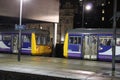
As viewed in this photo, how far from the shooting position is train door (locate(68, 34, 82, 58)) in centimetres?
2588

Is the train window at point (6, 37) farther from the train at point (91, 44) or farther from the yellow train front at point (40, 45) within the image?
the train at point (91, 44)

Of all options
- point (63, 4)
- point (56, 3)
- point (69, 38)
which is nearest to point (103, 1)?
point (63, 4)

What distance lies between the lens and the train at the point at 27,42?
29.8 meters

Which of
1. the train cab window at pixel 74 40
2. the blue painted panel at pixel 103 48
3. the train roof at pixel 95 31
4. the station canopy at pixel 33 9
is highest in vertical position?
the station canopy at pixel 33 9

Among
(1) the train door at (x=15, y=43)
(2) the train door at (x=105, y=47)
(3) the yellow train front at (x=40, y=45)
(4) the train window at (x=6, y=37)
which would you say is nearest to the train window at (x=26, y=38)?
(3) the yellow train front at (x=40, y=45)

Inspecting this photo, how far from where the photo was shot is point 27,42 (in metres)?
30.1

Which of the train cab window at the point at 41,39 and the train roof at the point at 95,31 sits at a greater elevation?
the train roof at the point at 95,31

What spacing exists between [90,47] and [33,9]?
26.9 feet

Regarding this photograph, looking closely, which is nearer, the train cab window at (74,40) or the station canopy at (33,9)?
the train cab window at (74,40)

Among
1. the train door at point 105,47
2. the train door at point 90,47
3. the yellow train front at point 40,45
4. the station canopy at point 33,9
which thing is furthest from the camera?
the yellow train front at point 40,45

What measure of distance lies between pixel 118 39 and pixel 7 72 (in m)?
11.0

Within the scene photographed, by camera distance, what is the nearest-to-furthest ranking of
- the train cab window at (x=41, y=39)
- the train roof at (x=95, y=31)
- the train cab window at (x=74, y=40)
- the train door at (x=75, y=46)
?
1. the train roof at (x=95, y=31)
2. the train door at (x=75, y=46)
3. the train cab window at (x=74, y=40)
4. the train cab window at (x=41, y=39)

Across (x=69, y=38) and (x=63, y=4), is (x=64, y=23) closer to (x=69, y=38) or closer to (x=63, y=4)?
(x=63, y=4)

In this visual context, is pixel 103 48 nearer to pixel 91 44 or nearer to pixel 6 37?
pixel 91 44
